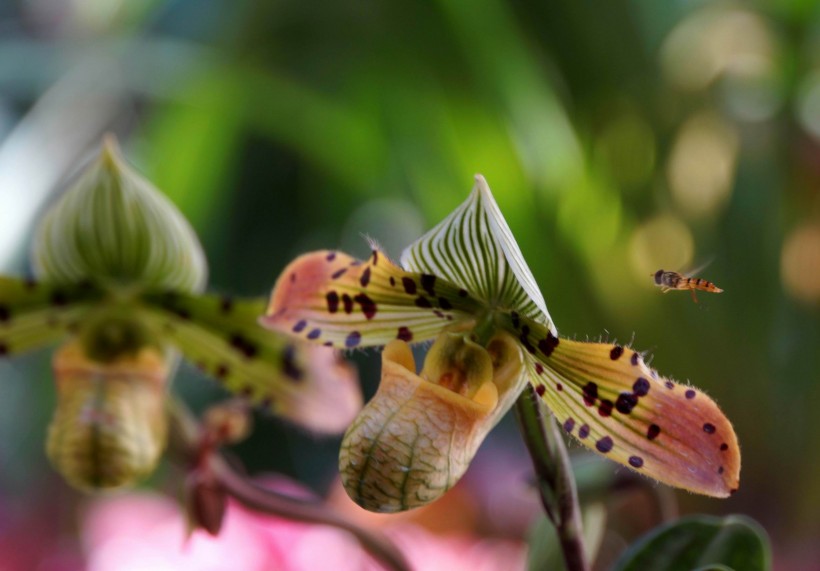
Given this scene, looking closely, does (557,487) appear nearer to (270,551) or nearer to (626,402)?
(626,402)

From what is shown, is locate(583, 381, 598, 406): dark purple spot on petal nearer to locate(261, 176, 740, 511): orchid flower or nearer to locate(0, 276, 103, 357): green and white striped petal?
locate(261, 176, 740, 511): orchid flower

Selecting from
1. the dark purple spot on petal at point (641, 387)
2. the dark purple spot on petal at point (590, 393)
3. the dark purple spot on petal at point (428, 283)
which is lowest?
the dark purple spot on petal at point (590, 393)

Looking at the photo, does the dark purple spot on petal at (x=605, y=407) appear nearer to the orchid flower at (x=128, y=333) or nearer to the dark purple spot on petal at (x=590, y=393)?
the dark purple spot on petal at (x=590, y=393)

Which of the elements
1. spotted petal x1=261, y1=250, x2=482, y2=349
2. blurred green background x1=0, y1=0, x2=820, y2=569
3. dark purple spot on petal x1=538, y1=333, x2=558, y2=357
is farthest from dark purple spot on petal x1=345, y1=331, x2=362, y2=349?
blurred green background x1=0, y1=0, x2=820, y2=569

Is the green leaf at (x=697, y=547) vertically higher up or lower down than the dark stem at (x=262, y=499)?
higher up

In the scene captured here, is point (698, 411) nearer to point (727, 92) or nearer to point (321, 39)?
point (727, 92)

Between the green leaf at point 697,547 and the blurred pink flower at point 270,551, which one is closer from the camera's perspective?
the green leaf at point 697,547

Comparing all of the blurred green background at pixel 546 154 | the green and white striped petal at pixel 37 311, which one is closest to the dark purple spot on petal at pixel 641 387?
the green and white striped petal at pixel 37 311

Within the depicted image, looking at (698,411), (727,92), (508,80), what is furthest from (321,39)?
(698,411)
